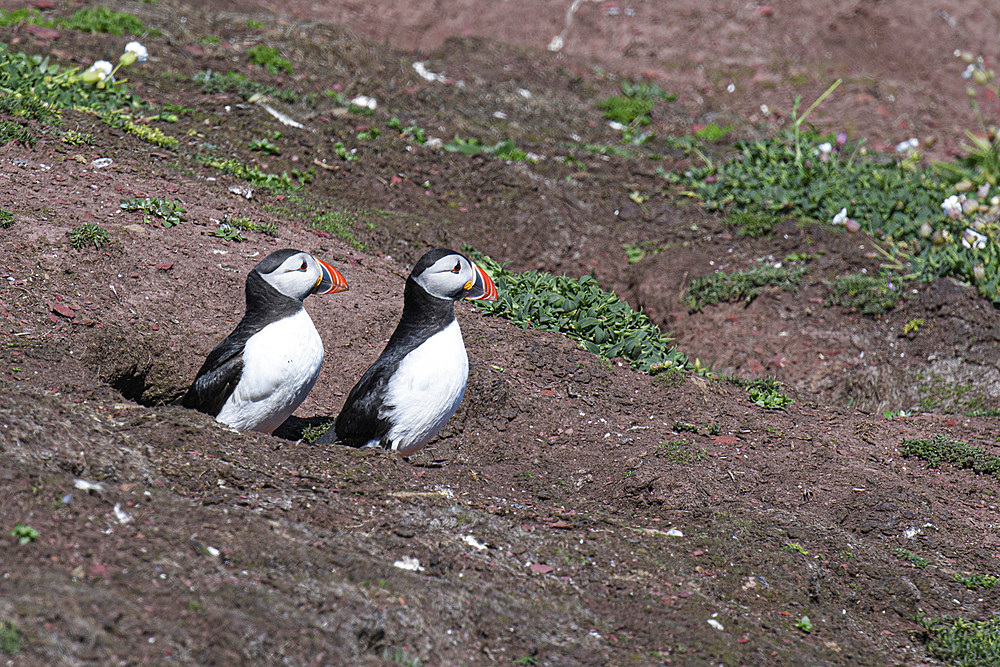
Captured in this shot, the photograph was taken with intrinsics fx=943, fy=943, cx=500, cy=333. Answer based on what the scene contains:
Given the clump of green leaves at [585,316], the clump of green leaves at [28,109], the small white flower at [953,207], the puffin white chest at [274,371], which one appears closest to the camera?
the puffin white chest at [274,371]

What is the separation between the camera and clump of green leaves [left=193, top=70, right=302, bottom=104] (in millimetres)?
9164

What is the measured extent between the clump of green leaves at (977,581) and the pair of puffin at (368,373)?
2665mm

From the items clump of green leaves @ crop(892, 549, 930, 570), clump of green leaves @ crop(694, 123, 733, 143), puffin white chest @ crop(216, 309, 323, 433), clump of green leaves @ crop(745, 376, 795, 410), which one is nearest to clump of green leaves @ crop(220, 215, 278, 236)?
puffin white chest @ crop(216, 309, 323, 433)

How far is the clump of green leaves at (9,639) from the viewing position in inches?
110

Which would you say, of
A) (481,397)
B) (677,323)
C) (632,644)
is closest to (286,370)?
(481,397)

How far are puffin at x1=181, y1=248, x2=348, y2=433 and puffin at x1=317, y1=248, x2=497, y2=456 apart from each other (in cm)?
36

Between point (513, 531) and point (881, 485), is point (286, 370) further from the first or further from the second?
point (881, 485)

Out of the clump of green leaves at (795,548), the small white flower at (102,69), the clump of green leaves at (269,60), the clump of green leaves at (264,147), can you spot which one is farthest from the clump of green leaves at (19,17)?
the clump of green leaves at (795,548)

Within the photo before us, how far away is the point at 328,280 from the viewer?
199 inches

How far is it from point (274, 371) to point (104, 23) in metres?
6.83

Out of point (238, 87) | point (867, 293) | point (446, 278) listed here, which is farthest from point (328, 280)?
point (238, 87)

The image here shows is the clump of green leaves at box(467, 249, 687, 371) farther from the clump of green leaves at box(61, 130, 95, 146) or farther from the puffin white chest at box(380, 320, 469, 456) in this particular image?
the clump of green leaves at box(61, 130, 95, 146)

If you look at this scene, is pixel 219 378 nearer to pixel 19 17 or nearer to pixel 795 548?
pixel 795 548

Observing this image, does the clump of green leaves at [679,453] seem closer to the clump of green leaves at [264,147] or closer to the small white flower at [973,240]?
the small white flower at [973,240]
